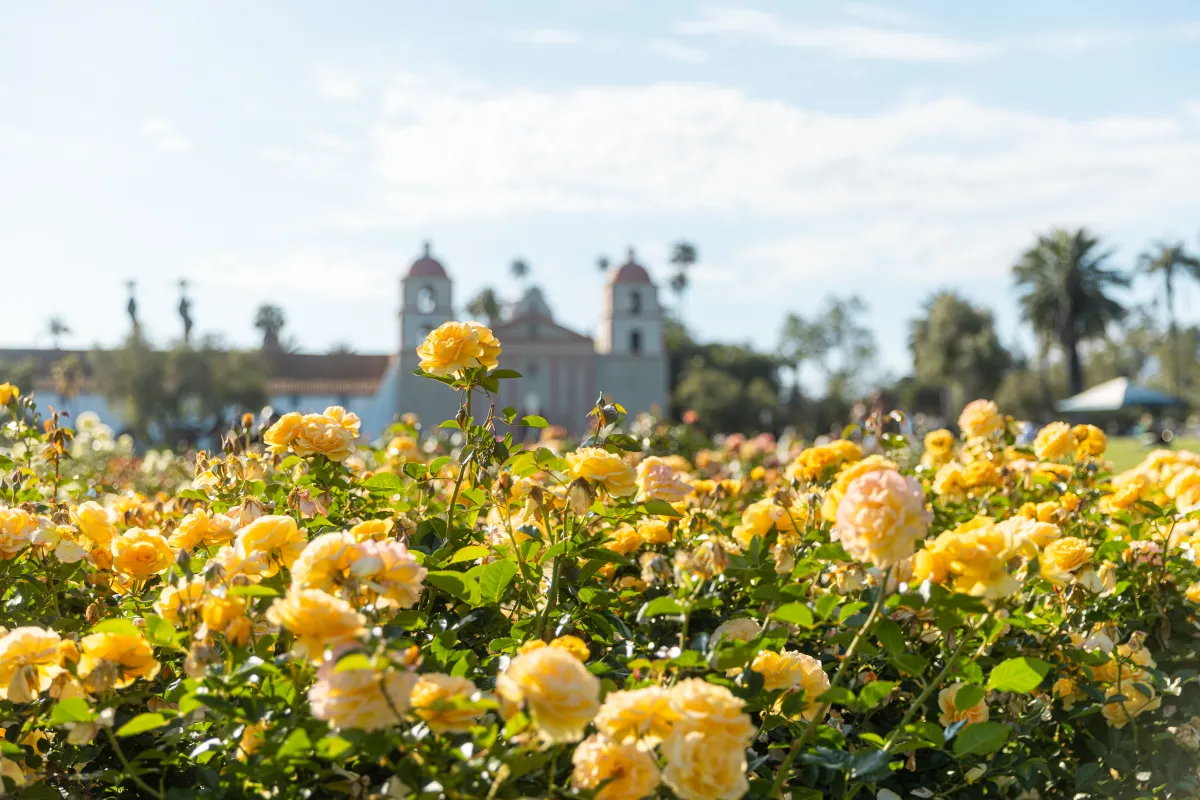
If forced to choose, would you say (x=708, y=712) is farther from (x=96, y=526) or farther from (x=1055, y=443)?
(x=1055, y=443)

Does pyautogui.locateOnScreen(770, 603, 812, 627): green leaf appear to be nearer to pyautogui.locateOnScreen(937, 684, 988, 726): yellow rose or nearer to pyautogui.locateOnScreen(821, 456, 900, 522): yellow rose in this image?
pyautogui.locateOnScreen(821, 456, 900, 522): yellow rose

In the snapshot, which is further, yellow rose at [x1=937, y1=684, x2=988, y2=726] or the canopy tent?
the canopy tent

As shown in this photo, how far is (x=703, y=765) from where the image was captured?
131 centimetres

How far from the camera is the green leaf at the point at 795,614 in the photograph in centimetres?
159

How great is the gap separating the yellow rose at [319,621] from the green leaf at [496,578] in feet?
1.99

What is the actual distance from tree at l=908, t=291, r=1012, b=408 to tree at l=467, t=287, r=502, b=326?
2464cm

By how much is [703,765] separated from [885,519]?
382 millimetres

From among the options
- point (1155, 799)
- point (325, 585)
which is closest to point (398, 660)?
point (325, 585)

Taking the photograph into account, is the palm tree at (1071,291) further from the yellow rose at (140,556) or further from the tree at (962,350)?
the yellow rose at (140,556)

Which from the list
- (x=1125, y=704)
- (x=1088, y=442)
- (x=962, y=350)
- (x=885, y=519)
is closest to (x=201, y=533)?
(x=885, y=519)

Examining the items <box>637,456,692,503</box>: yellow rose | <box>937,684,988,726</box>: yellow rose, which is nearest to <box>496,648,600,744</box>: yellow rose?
<box>637,456,692,503</box>: yellow rose

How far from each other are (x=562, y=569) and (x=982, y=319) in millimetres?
49769

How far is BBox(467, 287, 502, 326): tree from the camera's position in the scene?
206 ft

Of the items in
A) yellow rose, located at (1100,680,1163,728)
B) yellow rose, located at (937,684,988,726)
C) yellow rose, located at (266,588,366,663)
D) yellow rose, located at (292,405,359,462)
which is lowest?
yellow rose, located at (1100,680,1163,728)
